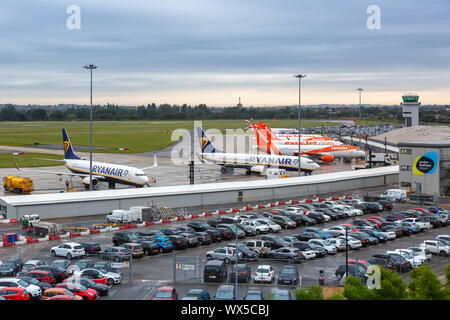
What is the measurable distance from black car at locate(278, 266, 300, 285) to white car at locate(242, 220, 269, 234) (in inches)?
562

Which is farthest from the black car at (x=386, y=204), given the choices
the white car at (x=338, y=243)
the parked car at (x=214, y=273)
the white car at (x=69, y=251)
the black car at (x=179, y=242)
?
the white car at (x=69, y=251)

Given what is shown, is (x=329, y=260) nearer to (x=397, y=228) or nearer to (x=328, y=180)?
(x=397, y=228)

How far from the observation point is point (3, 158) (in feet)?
375

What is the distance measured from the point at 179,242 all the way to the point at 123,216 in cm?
1228

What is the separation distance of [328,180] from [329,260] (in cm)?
3500

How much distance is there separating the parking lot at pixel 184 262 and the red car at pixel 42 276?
145 inches

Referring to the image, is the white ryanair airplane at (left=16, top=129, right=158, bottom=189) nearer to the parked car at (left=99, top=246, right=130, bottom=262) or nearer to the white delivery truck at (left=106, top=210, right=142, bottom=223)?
the white delivery truck at (left=106, top=210, right=142, bottom=223)

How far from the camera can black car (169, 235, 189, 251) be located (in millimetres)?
41562

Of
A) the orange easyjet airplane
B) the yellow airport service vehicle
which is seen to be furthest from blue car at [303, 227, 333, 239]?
the orange easyjet airplane

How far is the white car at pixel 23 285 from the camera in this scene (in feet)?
95.6

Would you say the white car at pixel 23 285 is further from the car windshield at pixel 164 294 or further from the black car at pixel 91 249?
the black car at pixel 91 249

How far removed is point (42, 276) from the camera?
105ft
